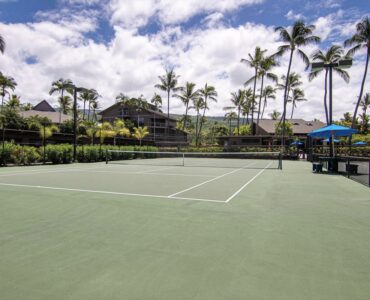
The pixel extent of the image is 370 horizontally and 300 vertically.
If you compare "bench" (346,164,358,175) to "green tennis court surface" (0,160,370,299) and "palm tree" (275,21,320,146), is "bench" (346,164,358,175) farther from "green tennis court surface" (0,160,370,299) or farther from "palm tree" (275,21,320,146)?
"palm tree" (275,21,320,146)

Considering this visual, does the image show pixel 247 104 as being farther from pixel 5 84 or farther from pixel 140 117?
pixel 5 84

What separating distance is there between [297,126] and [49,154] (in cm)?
4674

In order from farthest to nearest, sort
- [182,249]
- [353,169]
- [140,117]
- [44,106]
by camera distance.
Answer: [44,106], [140,117], [353,169], [182,249]

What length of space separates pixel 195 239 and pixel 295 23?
3567cm

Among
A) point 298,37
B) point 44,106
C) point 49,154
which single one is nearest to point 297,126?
point 298,37

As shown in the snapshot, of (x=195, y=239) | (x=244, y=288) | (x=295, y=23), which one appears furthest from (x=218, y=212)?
(x=295, y=23)

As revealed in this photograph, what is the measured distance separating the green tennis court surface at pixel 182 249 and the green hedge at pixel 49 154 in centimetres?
Result: 1329

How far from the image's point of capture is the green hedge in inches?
706

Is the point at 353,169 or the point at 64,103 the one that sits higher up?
the point at 64,103

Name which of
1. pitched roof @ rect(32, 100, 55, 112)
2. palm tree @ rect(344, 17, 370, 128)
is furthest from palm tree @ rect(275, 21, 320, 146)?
pitched roof @ rect(32, 100, 55, 112)

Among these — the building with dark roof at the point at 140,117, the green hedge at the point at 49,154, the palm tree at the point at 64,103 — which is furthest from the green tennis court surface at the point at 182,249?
the palm tree at the point at 64,103

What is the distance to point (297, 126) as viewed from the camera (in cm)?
5391

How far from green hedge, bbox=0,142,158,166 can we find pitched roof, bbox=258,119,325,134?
32.2m

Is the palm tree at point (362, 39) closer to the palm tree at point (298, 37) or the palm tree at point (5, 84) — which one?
the palm tree at point (298, 37)
